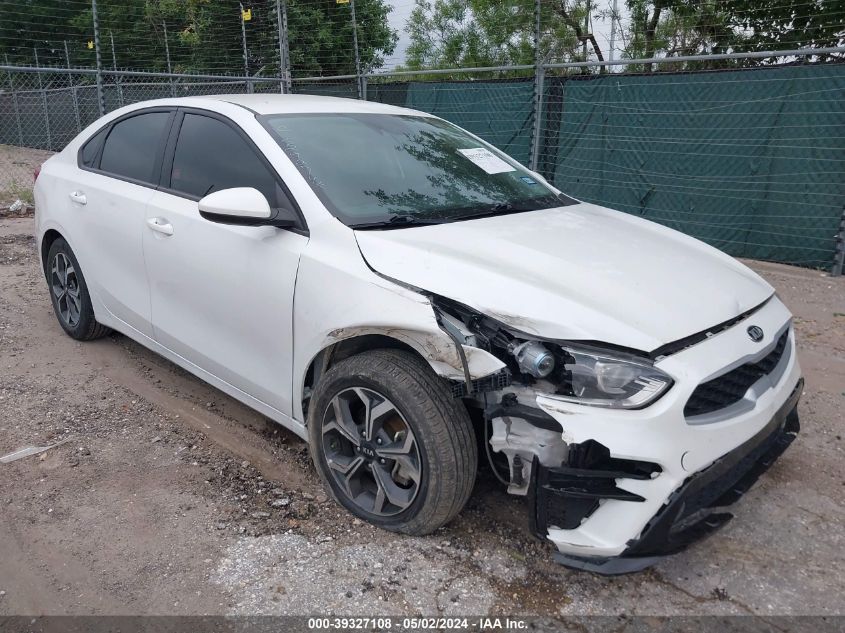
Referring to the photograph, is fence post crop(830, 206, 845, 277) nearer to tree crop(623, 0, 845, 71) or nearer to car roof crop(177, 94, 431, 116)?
tree crop(623, 0, 845, 71)

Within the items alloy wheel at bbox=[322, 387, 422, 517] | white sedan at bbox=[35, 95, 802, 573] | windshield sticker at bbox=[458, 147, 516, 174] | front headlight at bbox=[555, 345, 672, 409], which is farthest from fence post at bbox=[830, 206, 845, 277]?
alloy wheel at bbox=[322, 387, 422, 517]

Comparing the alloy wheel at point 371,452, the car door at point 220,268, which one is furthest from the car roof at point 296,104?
the alloy wheel at point 371,452

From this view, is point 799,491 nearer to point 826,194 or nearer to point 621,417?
point 621,417

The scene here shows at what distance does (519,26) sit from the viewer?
14.0 metres

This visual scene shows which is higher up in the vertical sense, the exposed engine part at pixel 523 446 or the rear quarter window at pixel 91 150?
the rear quarter window at pixel 91 150

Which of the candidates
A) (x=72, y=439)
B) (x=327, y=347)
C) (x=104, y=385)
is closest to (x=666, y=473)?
Result: (x=327, y=347)

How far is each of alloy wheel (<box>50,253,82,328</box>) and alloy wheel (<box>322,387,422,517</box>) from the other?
103 inches

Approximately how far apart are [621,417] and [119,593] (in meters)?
1.86

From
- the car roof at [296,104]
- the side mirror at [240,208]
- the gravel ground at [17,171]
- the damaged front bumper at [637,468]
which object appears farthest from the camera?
the gravel ground at [17,171]

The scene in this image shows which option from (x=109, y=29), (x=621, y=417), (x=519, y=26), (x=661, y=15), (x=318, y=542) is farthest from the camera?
(x=109, y=29)

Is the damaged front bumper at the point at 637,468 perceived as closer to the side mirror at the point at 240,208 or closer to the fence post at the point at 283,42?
the side mirror at the point at 240,208

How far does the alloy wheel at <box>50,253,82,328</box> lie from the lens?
4605 millimetres

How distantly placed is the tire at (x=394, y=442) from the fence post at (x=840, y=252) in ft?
19.1

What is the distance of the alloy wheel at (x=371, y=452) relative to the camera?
262 cm
